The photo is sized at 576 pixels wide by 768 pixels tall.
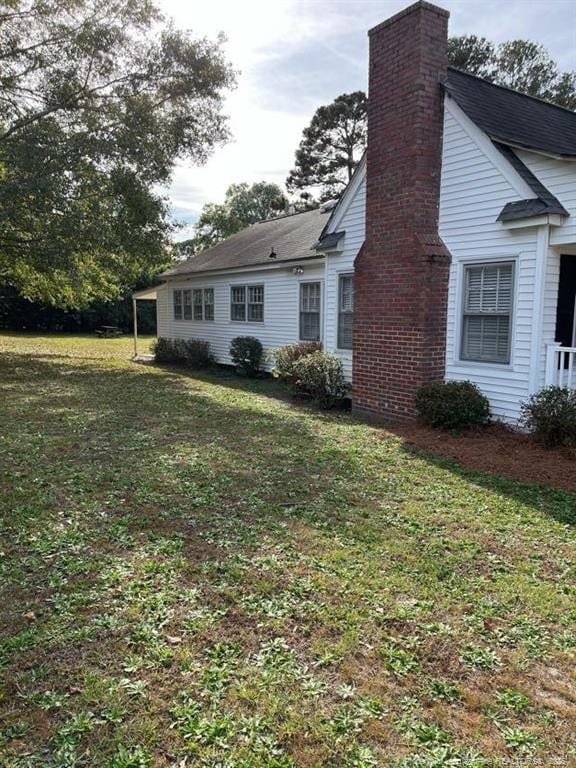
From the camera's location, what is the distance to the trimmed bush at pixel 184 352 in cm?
1703

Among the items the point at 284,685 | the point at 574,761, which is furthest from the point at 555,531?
the point at 284,685

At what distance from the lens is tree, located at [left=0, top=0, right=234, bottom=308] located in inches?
536

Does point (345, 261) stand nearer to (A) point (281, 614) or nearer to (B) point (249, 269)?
(B) point (249, 269)

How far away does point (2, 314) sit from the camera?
30750 millimetres

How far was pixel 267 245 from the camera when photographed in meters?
15.8

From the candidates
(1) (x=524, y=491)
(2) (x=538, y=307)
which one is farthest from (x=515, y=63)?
(1) (x=524, y=491)

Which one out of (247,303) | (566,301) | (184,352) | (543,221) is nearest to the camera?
(543,221)

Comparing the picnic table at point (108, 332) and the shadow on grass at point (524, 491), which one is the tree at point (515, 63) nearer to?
the picnic table at point (108, 332)

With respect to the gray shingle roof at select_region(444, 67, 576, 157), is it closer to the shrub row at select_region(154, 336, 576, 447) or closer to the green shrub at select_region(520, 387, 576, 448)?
the green shrub at select_region(520, 387, 576, 448)

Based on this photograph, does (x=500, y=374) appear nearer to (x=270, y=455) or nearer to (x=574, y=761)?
(x=270, y=455)

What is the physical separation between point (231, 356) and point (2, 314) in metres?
21.5

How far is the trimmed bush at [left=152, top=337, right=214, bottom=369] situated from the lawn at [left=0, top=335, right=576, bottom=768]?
10804 millimetres

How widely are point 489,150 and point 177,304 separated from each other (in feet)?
44.9

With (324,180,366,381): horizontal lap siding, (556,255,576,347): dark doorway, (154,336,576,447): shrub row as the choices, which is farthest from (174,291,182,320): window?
(556,255,576,347): dark doorway
